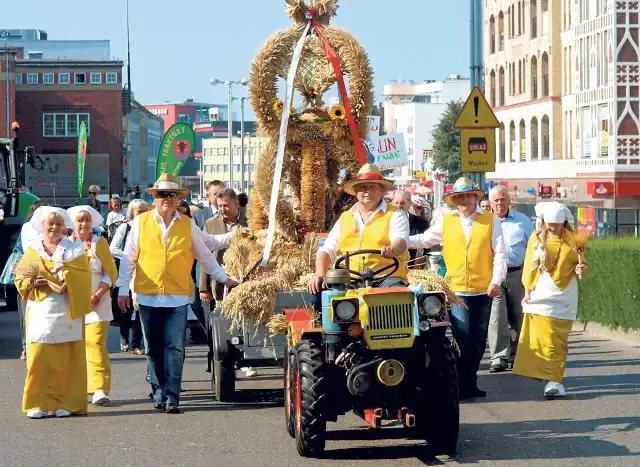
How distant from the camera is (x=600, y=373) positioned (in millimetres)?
13406

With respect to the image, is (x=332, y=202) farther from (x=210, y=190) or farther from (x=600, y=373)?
(x=600, y=373)

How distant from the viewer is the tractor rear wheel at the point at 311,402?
28.7 ft

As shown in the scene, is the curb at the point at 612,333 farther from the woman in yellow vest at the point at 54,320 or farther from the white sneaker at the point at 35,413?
the white sneaker at the point at 35,413

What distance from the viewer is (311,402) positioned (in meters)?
8.74

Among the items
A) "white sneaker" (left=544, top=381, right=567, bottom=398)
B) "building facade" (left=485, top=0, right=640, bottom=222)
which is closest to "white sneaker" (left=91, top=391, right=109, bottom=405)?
"white sneaker" (left=544, top=381, right=567, bottom=398)

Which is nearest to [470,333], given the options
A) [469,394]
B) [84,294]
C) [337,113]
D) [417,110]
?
[469,394]

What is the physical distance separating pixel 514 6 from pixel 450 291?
62.8 metres

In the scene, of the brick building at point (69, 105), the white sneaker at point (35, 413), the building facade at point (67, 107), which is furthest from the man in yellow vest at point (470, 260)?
the building facade at point (67, 107)

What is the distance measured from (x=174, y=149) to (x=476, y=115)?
8.54 meters

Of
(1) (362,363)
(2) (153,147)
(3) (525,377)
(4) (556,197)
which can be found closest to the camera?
(1) (362,363)

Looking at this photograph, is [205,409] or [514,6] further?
[514,6]

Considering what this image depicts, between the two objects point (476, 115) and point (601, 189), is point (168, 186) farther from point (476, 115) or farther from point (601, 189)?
point (601, 189)

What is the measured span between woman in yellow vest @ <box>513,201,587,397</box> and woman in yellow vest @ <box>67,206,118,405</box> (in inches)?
143

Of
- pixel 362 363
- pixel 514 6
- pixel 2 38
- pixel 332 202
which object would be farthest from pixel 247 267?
pixel 2 38
